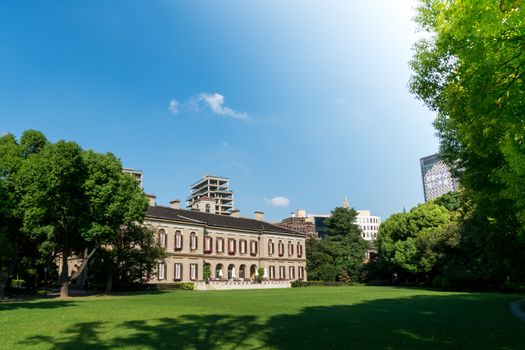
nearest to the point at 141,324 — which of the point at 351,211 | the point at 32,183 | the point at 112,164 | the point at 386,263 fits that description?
the point at 32,183

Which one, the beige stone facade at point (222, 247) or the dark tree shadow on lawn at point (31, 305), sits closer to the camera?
the dark tree shadow on lawn at point (31, 305)

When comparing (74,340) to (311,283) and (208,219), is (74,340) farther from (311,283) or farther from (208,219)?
(311,283)

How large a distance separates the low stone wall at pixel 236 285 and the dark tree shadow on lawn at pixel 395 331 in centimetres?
Result: 3369

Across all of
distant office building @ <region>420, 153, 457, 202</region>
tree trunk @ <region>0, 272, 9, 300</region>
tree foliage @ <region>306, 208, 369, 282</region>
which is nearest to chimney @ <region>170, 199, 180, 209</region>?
tree foliage @ <region>306, 208, 369, 282</region>

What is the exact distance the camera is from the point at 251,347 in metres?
9.50

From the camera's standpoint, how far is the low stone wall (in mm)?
48344

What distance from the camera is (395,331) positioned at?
11.9 meters

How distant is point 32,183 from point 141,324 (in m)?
15.8

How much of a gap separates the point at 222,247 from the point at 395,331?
4597 centimetres

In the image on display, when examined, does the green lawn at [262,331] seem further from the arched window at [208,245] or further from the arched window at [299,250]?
the arched window at [299,250]

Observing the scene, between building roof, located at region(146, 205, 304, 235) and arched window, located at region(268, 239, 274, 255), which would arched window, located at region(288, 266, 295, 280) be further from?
building roof, located at region(146, 205, 304, 235)

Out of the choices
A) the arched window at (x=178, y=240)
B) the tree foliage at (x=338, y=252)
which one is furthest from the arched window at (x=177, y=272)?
the tree foliage at (x=338, y=252)

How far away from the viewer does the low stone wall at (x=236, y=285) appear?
48.3 metres

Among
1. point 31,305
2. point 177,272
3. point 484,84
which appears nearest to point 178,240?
point 177,272
